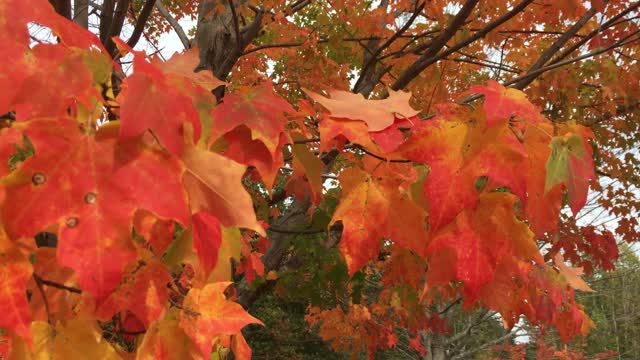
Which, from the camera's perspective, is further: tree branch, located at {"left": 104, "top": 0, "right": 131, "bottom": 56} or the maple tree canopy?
Result: tree branch, located at {"left": 104, "top": 0, "right": 131, "bottom": 56}

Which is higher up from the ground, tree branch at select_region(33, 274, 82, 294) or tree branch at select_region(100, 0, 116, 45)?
tree branch at select_region(100, 0, 116, 45)

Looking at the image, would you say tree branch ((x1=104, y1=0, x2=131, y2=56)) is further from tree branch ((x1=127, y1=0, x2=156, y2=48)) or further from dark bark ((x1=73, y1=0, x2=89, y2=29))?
dark bark ((x1=73, y1=0, x2=89, y2=29))

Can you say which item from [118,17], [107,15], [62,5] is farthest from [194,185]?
[107,15]

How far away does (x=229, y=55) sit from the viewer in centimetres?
285

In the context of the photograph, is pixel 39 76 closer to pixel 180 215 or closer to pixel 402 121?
pixel 180 215

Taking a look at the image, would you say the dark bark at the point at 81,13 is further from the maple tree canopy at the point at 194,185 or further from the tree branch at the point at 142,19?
the maple tree canopy at the point at 194,185

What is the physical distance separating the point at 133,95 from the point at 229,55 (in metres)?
2.20

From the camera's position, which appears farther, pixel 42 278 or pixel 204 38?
pixel 204 38

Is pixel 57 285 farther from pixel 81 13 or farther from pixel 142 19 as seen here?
pixel 81 13

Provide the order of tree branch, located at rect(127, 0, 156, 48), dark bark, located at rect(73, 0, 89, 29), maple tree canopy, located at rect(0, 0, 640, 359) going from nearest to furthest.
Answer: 1. maple tree canopy, located at rect(0, 0, 640, 359)
2. tree branch, located at rect(127, 0, 156, 48)
3. dark bark, located at rect(73, 0, 89, 29)

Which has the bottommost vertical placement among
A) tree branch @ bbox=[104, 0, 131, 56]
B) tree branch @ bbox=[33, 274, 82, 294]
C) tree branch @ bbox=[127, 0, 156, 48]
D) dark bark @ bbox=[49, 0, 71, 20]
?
tree branch @ bbox=[33, 274, 82, 294]

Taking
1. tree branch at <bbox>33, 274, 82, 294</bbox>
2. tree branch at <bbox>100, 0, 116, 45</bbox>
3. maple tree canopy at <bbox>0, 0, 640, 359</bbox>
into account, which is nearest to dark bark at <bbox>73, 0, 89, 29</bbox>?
tree branch at <bbox>100, 0, 116, 45</bbox>

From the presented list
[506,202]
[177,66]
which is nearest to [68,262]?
[177,66]

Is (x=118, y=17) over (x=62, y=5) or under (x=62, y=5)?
over
